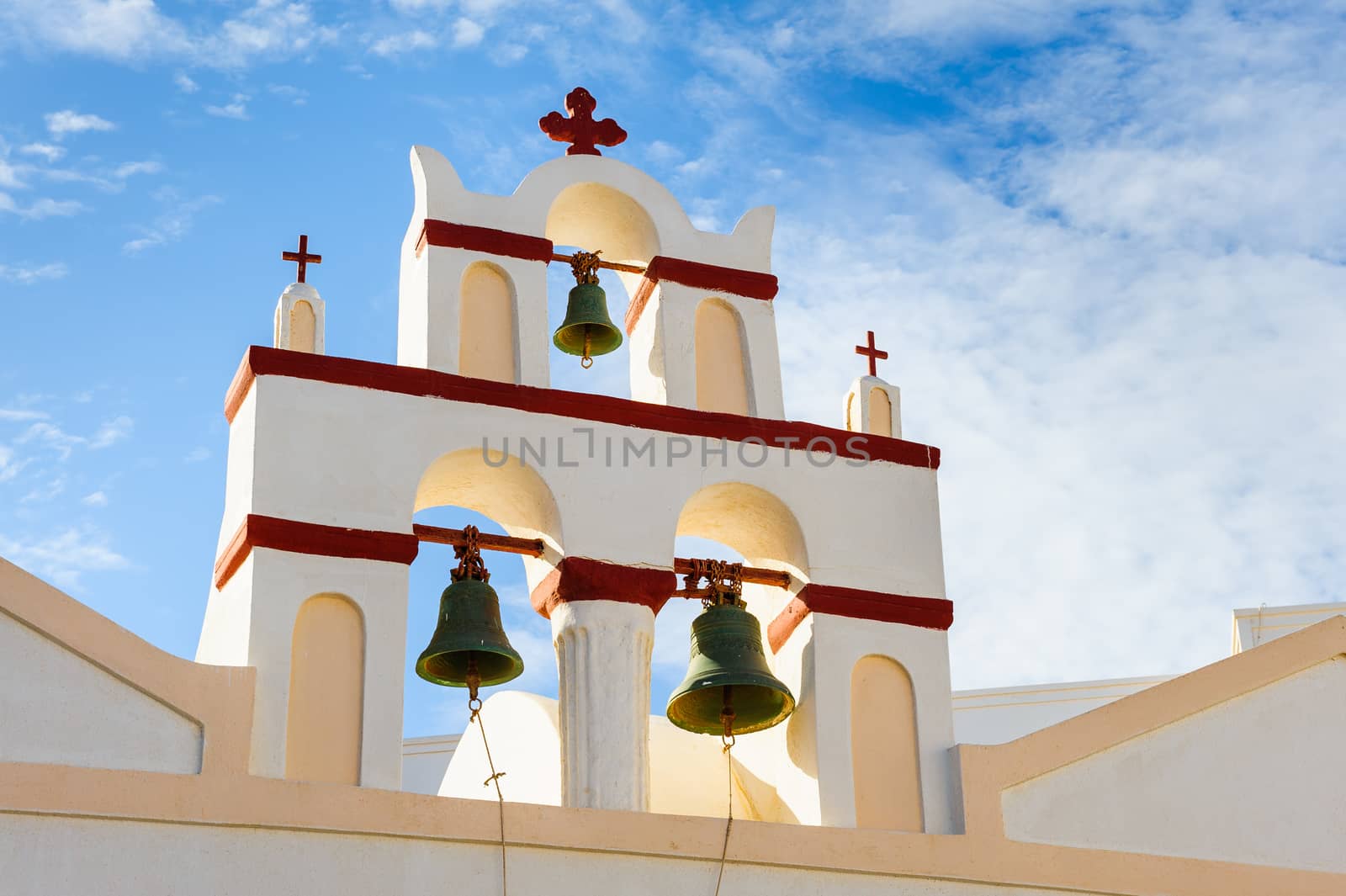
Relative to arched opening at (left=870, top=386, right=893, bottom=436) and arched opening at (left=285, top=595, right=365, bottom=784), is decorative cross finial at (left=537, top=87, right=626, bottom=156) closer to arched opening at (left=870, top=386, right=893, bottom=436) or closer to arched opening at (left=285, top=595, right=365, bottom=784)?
arched opening at (left=870, top=386, right=893, bottom=436)

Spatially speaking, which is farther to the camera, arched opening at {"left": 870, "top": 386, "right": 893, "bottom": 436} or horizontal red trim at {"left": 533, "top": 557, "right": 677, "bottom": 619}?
arched opening at {"left": 870, "top": 386, "right": 893, "bottom": 436}

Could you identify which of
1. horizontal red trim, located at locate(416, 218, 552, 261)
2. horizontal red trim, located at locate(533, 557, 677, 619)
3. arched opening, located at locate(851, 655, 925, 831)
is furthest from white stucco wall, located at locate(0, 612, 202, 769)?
→ arched opening, located at locate(851, 655, 925, 831)

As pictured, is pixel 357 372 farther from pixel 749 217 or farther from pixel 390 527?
pixel 749 217

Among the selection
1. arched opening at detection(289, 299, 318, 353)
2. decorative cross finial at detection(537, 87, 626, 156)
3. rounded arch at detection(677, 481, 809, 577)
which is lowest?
rounded arch at detection(677, 481, 809, 577)

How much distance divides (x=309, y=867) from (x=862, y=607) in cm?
285

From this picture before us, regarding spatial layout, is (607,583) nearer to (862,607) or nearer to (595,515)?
(595,515)

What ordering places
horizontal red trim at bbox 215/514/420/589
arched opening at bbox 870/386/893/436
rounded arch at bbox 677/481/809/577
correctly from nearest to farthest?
horizontal red trim at bbox 215/514/420/589 → rounded arch at bbox 677/481/809/577 → arched opening at bbox 870/386/893/436

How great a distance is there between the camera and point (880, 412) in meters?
10.3

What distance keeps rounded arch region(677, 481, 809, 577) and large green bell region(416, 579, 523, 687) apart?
39.1 inches

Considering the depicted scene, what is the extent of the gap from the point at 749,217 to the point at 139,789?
13.8 feet

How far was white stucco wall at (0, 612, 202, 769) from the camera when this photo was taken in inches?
311

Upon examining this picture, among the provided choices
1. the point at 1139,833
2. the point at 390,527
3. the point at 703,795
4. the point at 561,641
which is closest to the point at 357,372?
the point at 390,527

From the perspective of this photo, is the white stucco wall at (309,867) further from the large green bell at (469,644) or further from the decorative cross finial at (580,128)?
the decorative cross finial at (580,128)

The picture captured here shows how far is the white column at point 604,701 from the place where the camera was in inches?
344
